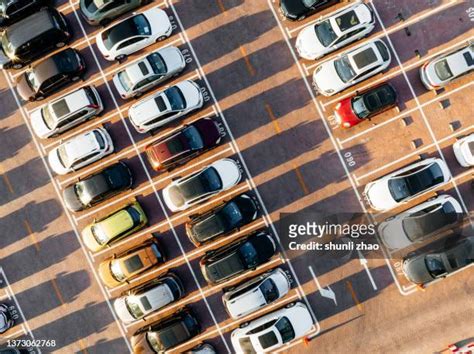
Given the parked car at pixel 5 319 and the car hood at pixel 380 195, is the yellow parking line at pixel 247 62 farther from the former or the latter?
the parked car at pixel 5 319

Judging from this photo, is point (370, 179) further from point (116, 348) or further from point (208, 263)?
point (116, 348)

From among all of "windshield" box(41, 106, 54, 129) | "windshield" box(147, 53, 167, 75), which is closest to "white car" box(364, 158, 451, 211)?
"windshield" box(147, 53, 167, 75)

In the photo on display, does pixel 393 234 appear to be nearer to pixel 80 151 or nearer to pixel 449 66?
pixel 449 66

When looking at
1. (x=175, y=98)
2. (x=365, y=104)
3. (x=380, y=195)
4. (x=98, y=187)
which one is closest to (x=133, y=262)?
(x=98, y=187)

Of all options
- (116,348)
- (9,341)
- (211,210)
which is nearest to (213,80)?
(211,210)

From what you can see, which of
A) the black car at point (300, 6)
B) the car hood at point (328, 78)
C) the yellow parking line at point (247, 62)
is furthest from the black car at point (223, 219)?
the black car at point (300, 6)

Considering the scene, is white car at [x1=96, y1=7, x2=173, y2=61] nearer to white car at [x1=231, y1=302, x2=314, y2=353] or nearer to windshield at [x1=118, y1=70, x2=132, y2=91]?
windshield at [x1=118, y1=70, x2=132, y2=91]
